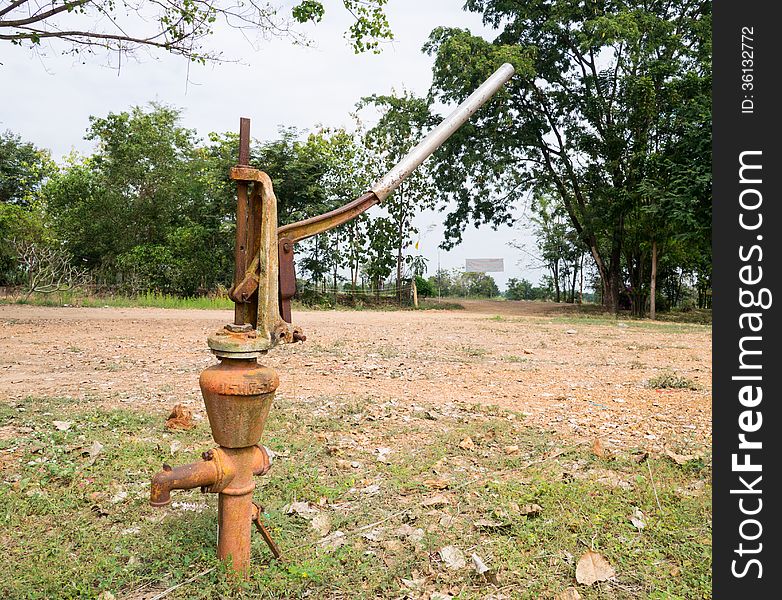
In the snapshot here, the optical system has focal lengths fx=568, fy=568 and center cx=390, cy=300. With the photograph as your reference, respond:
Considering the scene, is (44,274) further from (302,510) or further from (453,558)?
(453,558)

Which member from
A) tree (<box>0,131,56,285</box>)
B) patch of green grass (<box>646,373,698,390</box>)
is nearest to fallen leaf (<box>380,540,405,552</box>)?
patch of green grass (<box>646,373,698,390</box>)

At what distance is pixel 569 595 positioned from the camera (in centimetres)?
185

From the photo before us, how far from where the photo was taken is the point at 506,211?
800 inches

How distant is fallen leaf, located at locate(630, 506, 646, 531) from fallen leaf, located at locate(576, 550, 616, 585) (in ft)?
1.02

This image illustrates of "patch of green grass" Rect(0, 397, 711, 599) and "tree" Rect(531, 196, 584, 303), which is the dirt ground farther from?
"tree" Rect(531, 196, 584, 303)

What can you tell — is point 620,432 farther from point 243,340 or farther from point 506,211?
point 506,211

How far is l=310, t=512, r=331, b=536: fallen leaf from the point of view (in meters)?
2.26

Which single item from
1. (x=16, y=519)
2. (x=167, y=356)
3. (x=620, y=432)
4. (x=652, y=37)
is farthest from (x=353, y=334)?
(x=652, y=37)

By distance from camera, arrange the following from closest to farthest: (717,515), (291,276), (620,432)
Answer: (291,276)
(717,515)
(620,432)

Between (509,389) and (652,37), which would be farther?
(652,37)

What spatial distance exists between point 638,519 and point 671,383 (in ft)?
10.5

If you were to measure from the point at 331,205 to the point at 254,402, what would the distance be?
17.2 metres

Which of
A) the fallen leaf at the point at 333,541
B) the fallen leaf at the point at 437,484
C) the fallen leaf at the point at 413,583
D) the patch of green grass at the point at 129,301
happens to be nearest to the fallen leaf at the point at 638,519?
the fallen leaf at the point at 437,484

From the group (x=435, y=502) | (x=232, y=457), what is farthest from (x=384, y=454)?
(x=232, y=457)
